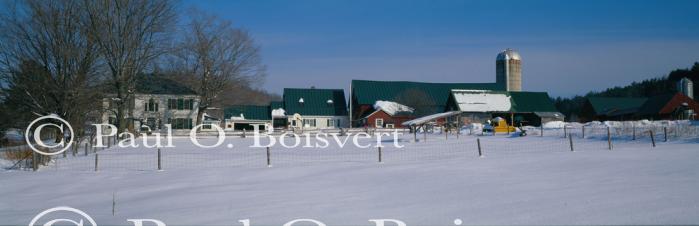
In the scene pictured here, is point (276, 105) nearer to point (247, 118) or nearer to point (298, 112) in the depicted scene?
point (298, 112)

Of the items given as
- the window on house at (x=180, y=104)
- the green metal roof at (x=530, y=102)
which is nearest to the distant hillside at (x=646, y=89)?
the green metal roof at (x=530, y=102)

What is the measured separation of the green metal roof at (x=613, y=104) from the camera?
72.3m

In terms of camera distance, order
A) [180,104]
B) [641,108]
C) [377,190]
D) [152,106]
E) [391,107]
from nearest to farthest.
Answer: [377,190] → [152,106] → [180,104] → [391,107] → [641,108]

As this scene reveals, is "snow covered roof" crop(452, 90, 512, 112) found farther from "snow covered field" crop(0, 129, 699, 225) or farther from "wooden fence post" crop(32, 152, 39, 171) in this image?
"wooden fence post" crop(32, 152, 39, 171)

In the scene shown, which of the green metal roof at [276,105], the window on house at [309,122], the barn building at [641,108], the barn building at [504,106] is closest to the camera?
the barn building at [504,106]

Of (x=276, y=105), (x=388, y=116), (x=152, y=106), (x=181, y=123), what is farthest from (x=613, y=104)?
(x=152, y=106)

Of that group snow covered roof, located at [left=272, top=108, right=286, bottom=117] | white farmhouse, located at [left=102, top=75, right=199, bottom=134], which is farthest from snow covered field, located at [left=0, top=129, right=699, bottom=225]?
snow covered roof, located at [left=272, top=108, right=286, bottom=117]

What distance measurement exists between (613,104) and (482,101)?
1084 inches

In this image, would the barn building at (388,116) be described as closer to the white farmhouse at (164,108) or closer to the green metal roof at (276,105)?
the green metal roof at (276,105)

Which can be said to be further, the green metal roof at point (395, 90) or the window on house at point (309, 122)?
the green metal roof at point (395, 90)

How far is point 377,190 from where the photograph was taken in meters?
12.6

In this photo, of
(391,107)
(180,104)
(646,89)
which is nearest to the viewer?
(180,104)

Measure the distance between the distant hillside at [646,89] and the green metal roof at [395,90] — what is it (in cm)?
3724

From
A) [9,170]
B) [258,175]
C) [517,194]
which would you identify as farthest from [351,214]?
[9,170]
